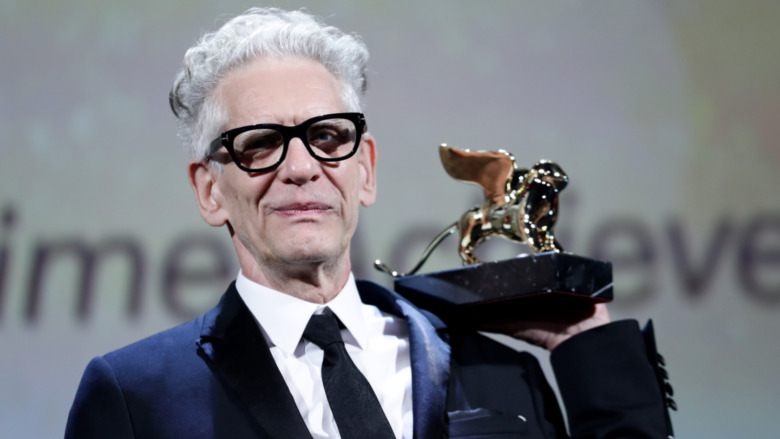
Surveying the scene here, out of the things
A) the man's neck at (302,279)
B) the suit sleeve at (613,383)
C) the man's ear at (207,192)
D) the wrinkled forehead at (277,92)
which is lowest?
the suit sleeve at (613,383)

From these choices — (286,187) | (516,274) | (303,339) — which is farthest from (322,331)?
(516,274)

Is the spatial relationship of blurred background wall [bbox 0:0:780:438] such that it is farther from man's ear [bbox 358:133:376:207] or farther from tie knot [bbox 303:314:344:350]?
tie knot [bbox 303:314:344:350]

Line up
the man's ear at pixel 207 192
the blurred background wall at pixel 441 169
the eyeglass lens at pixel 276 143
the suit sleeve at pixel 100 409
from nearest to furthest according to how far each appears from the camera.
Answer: the suit sleeve at pixel 100 409
the eyeglass lens at pixel 276 143
the man's ear at pixel 207 192
the blurred background wall at pixel 441 169

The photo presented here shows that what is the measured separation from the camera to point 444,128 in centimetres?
251

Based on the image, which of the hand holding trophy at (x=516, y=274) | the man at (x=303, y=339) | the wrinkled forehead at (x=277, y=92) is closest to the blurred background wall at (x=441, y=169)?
the hand holding trophy at (x=516, y=274)

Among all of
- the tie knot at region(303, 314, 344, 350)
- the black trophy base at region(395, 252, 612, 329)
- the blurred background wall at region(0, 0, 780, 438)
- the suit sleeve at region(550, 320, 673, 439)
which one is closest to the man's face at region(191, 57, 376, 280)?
the tie knot at region(303, 314, 344, 350)

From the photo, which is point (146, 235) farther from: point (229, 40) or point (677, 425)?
point (677, 425)

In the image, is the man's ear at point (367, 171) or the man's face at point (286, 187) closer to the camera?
the man's face at point (286, 187)

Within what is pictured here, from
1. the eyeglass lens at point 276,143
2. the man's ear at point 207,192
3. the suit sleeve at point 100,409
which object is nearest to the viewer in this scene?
the suit sleeve at point 100,409

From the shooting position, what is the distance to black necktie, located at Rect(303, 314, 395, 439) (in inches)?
53.6

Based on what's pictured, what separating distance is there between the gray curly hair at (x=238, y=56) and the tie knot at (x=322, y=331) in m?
0.37

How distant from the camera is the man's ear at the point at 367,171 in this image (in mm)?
1632

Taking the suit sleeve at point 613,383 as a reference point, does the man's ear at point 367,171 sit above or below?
above

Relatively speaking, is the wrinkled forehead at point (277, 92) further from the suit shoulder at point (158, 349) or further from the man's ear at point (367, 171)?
the suit shoulder at point (158, 349)
